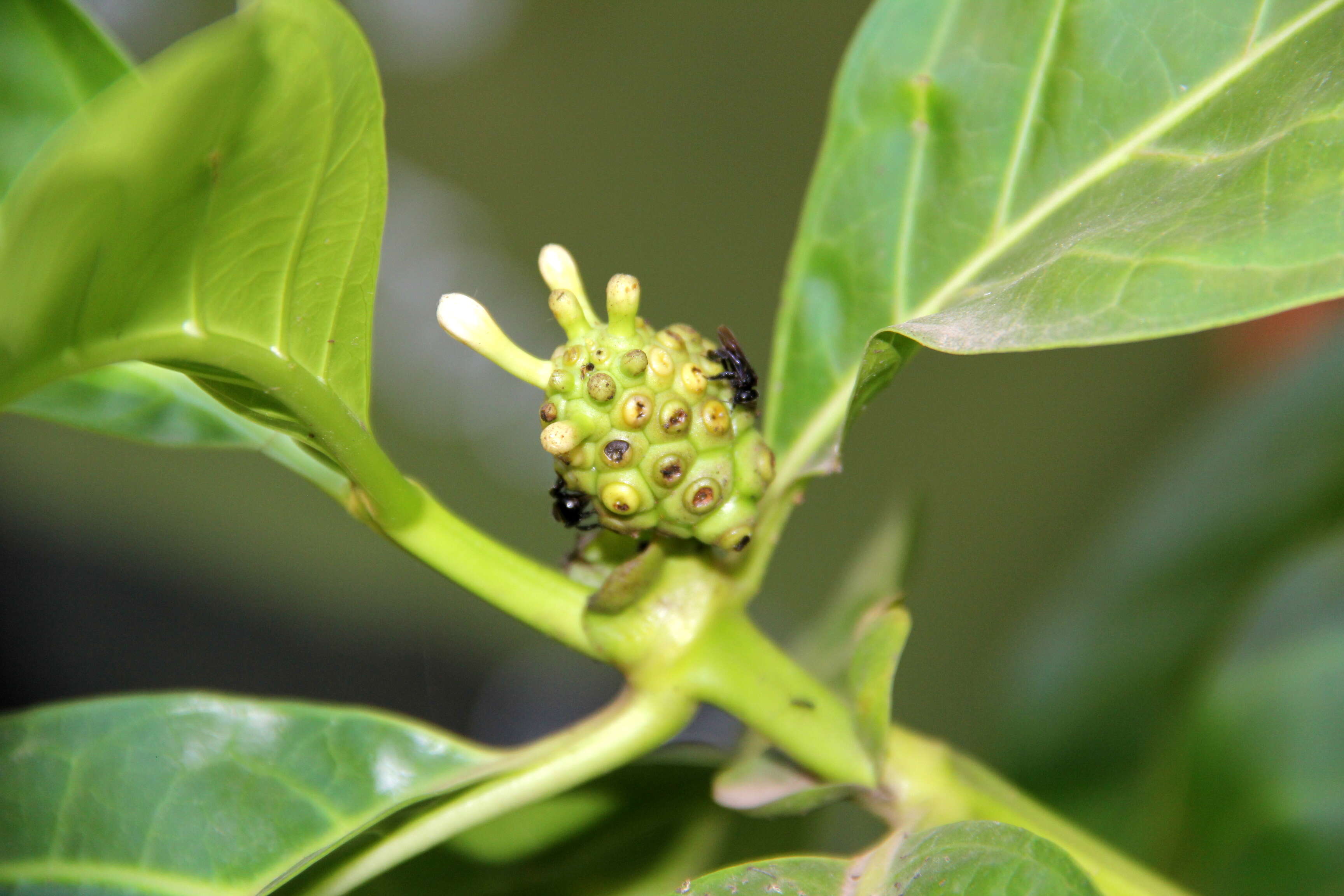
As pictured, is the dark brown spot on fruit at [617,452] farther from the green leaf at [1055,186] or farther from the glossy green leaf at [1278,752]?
the glossy green leaf at [1278,752]

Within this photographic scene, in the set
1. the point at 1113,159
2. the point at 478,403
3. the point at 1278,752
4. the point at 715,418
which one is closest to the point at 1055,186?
the point at 1113,159

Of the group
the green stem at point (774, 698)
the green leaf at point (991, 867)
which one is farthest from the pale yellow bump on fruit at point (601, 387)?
the green leaf at point (991, 867)

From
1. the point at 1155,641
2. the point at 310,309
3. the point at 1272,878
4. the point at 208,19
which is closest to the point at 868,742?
the point at 310,309

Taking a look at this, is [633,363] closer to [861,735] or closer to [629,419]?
[629,419]

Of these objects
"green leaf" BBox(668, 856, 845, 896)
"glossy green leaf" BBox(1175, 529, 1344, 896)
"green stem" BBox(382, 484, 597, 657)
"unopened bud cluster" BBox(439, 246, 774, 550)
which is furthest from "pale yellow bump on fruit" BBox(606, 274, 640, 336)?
"glossy green leaf" BBox(1175, 529, 1344, 896)

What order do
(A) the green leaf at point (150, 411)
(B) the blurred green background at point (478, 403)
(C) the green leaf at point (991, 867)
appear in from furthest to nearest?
(B) the blurred green background at point (478, 403), (A) the green leaf at point (150, 411), (C) the green leaf at point (991, 867)

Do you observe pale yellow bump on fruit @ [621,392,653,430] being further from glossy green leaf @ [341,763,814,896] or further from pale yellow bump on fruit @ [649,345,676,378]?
glossy green leaf @ [341,763,814,896]
